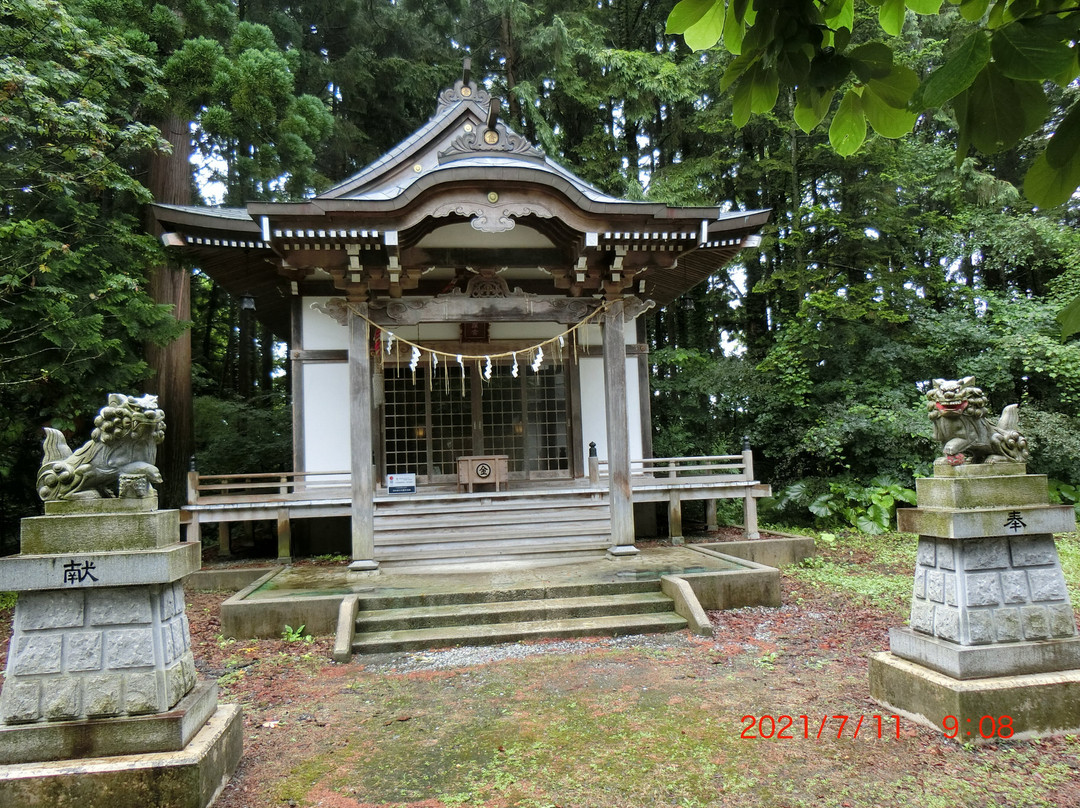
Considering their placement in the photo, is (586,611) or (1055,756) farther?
(586,611)

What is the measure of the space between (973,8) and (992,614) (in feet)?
11.2

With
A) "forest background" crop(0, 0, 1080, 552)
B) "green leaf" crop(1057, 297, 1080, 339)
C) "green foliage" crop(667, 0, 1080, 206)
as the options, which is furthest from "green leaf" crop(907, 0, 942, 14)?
"forest background" crop(0, 0, 1080, 552)

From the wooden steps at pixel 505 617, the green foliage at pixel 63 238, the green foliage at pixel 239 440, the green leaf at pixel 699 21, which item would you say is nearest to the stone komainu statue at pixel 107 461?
the wooden steps at pixel 505 617

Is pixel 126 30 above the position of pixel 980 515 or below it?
above

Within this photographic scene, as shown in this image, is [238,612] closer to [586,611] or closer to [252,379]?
[586,611]

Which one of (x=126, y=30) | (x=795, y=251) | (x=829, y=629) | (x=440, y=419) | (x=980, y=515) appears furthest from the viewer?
(x=795, y=251)

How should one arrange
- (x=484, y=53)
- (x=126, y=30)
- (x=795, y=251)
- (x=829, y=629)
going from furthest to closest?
(x=484, y=53) → (x=795, y=251) → (x=126, y=30) → (x=829, y=629)

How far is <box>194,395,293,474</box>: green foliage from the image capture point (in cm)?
1232

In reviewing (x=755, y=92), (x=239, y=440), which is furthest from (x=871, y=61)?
(x=239, y=440)

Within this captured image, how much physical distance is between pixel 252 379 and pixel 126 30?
1257cm

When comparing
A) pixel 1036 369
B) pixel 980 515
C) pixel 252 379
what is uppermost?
pixel 252 379

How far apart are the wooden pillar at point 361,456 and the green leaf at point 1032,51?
7.18 metres

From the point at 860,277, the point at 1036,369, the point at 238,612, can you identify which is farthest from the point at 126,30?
the point at 1036,369

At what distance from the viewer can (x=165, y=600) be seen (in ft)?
10.9
